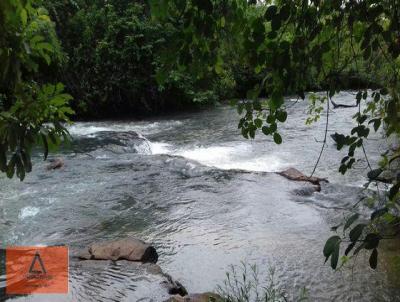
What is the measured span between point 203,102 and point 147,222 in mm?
10284

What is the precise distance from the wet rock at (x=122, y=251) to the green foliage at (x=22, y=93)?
3.35 meters

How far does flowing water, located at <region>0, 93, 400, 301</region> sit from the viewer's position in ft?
15.0

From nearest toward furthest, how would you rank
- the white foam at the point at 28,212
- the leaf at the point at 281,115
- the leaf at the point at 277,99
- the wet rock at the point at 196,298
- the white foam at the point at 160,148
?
the leaf at the point at 277,99, the leaf at the point at 281,115, the wet rock at the point at 196,298, the white foam at the point at 28,212, the white foam at the point at 160,148

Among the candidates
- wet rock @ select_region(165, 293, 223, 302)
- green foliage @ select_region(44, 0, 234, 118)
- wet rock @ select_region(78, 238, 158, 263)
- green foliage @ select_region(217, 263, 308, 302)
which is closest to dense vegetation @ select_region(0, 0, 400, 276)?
wet rock @ select_region(165, 293, 223, 302)

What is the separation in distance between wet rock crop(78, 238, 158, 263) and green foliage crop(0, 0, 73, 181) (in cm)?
335

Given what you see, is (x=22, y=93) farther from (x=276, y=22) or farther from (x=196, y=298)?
(x=196, y=298)

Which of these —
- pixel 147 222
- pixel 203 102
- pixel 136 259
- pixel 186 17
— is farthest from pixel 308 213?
pixel 203 102

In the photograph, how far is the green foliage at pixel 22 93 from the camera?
137 centimetres

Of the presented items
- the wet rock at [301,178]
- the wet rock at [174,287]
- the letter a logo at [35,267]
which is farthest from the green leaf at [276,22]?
the wet rock at [301,178]

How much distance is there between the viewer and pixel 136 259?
483 centimetres

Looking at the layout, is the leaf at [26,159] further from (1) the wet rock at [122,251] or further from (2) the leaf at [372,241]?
(1) the wet rock at [122,251]

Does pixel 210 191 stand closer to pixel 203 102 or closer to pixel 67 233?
pixel 67 233

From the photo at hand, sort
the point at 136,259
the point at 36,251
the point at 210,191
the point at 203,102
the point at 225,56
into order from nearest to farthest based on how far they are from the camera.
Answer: the point at 225,56 → the point at 136,259 → the point at 36,251 → the point at 210,191 → the point at 203,102

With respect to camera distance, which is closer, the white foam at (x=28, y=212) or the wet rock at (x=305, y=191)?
the white foam at (x=28, y=212)
